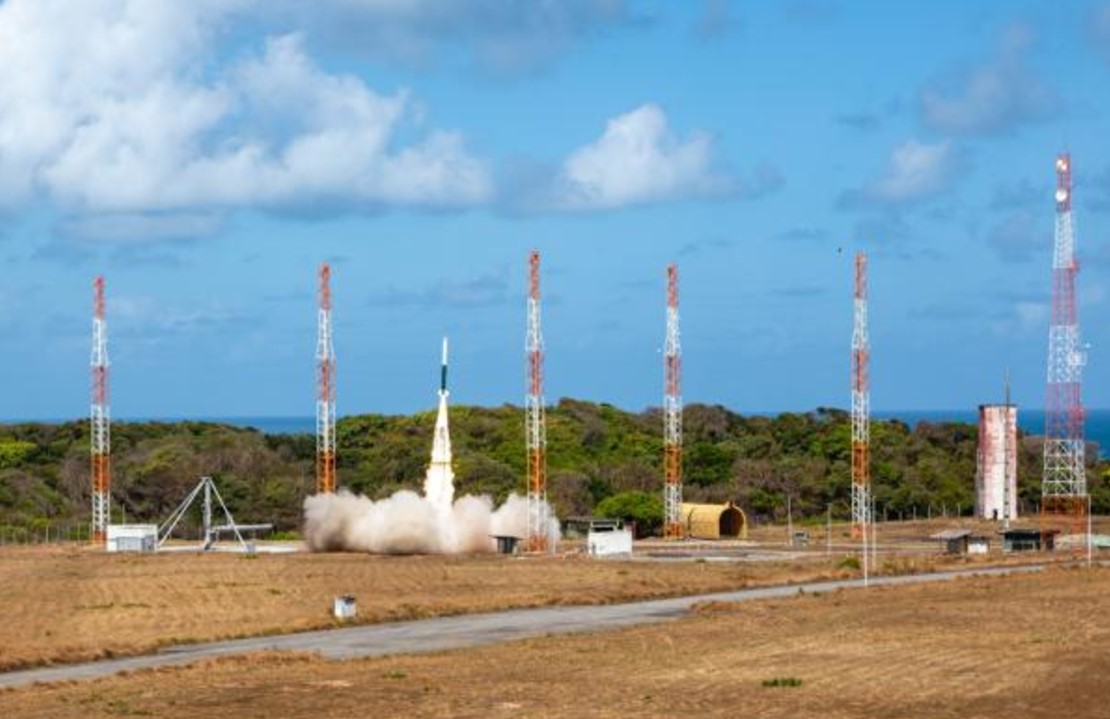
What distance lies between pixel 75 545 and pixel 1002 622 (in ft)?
238

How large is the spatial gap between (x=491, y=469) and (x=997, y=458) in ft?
151

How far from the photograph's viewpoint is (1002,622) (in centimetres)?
6406

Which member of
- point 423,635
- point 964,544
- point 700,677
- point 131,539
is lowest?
point 423,635

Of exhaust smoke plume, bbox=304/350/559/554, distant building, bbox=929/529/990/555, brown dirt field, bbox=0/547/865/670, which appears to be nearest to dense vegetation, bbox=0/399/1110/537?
exhaust smoke plume, bbox=304/350/559/554

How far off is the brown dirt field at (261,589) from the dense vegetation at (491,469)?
48442 millimetres

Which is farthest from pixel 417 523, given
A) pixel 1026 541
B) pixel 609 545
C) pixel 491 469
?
pixel 491 469

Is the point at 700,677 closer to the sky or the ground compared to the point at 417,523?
closer to the ground

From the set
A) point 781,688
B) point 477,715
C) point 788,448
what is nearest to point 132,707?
point 477,715

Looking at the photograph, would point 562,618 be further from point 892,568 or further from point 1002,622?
point 892,568

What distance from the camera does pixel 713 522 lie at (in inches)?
5138

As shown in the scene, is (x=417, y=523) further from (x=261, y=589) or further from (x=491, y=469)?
(x=491, y=469)

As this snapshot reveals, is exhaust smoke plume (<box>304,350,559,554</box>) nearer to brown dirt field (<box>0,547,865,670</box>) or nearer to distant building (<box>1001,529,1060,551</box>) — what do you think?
brown dirt field (<box>0,547,865,670</box>)

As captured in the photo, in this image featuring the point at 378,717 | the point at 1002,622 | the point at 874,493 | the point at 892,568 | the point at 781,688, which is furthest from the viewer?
the point at 874,493

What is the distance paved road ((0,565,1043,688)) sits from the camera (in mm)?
56031
